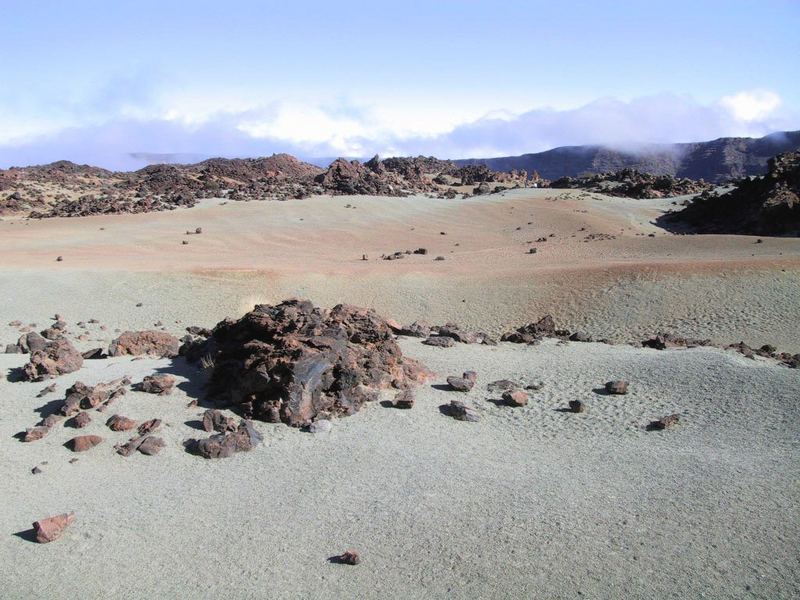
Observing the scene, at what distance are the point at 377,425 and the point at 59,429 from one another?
3.52m

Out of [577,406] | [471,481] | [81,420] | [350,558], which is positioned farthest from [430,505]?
[81,420]

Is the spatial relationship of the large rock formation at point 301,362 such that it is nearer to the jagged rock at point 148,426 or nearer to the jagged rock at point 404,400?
the jagged rock at point 404,400

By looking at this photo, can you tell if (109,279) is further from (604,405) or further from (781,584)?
(781,584)

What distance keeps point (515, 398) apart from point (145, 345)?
599 centimetres

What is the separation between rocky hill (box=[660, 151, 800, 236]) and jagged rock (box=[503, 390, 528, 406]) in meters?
22.1

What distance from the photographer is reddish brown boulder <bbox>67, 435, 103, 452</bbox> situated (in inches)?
255

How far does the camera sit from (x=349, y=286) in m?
16.3

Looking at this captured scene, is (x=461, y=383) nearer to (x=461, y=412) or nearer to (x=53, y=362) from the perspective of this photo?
(x=461, y=412)

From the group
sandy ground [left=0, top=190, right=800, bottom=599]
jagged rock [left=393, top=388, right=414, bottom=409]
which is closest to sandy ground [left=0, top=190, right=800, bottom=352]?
sandy ground [left=0, top=190, right=800, bottom=599]

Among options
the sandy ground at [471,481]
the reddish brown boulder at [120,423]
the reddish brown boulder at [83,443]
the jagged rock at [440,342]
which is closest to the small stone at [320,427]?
the sandy ground at [471,481]

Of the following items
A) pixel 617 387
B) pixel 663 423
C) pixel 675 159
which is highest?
pixel 675 159

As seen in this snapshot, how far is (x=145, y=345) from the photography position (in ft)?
33.3

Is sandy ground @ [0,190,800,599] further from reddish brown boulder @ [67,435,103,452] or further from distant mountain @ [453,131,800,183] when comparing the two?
distant mountain @ [453,131,800,183]

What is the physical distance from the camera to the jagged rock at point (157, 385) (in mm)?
7887
